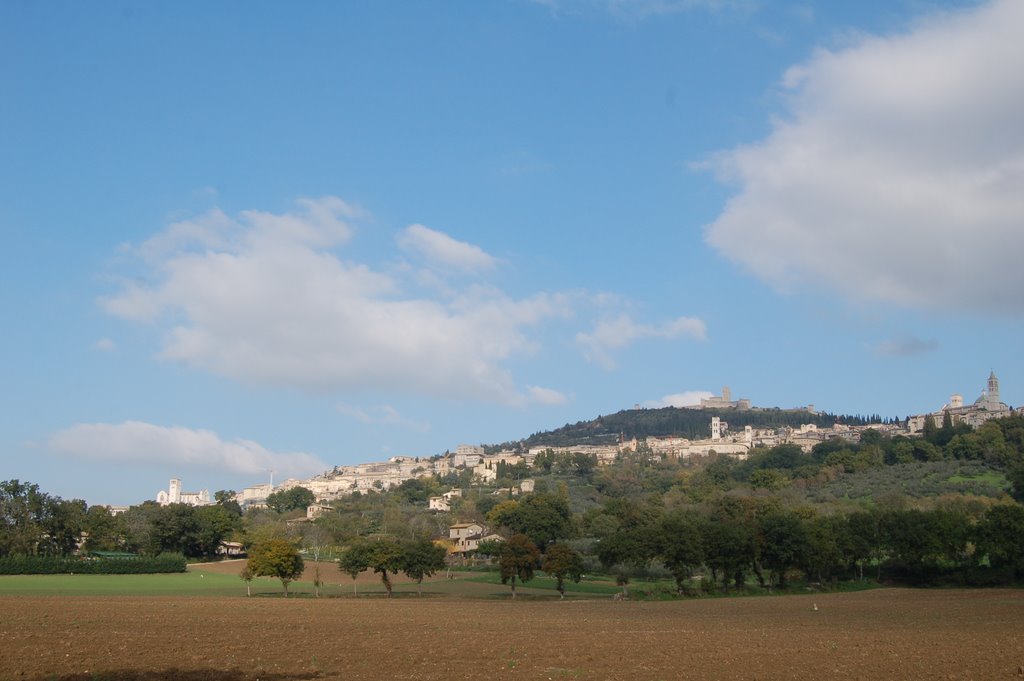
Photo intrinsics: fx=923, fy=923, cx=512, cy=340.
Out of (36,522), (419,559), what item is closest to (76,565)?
(36,522)

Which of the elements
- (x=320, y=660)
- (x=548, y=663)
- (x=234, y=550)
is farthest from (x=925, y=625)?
(x=234, y=550)

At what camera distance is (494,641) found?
3731 centimetres

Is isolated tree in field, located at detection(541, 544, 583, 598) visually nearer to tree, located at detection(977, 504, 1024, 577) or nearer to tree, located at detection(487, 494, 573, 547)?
tree, located at detection(977, 504, 1024, 577)

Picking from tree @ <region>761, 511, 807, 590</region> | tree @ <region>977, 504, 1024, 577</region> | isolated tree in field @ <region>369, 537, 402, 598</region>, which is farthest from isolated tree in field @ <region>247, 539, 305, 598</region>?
tree @ <region>977, 504, 1024, 577</region>

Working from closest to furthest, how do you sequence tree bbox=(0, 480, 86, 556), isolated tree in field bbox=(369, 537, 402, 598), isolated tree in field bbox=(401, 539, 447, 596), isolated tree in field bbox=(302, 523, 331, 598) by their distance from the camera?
isolated tree in field bbox=(369, 537, 402, 598)
isolated tree in field bbox=(401, 539, 447, 596)
tree bbox=(0, 480, 86, 556)
isolated tree in field bbox=(302, 523, 331, 598)

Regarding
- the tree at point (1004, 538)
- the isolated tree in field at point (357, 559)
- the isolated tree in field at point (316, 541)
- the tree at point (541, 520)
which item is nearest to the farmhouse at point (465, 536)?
the tree at point (541, 520)

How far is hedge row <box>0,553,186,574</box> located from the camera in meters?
99.3

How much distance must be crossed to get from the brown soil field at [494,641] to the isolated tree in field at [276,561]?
1410cm

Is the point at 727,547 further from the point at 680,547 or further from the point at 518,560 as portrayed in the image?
the point at 518,560

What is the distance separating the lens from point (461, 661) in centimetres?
3012

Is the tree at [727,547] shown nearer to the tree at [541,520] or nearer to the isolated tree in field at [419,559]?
the isolated tree in field at [419,559]

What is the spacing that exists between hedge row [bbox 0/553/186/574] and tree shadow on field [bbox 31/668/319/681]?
3312 inches

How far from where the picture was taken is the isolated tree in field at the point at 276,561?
7631 centimetres

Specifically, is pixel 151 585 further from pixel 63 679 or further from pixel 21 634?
pixel 63 679
